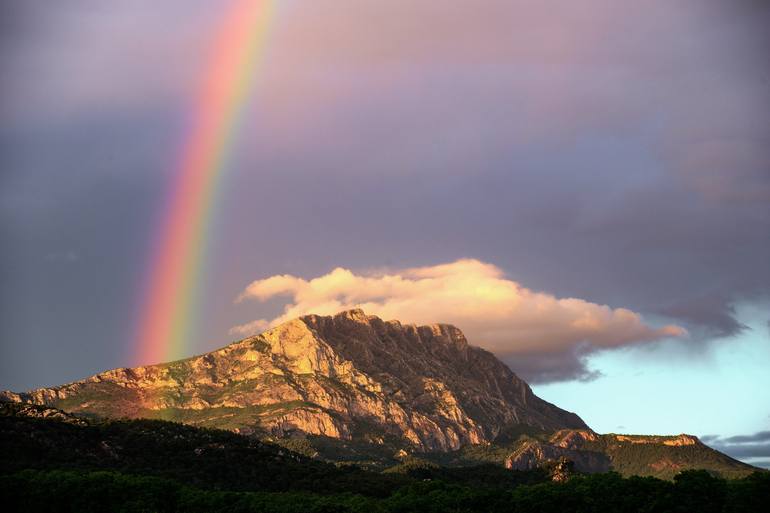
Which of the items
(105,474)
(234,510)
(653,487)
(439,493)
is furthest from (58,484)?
(653,487)

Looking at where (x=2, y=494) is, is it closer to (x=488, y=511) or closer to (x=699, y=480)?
(x=488, y=511)

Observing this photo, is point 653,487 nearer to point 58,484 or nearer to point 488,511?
point 488,511

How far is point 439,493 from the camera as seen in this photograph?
195875 millimetres

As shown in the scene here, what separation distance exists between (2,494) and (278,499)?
2384 inches

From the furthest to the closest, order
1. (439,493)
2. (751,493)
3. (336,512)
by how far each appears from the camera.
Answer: (439,493)
(336,512)
(751,493)

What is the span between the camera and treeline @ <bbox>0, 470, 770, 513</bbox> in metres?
177

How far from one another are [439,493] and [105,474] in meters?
78.9

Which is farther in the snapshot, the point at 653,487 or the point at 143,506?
the point at 653,487

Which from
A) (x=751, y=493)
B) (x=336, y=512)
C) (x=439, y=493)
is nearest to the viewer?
(x=751, y=493)

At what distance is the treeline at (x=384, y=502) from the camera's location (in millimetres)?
176750

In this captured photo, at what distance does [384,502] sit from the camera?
190m

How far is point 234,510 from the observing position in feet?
582

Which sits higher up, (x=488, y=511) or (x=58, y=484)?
(x=58, y=484)

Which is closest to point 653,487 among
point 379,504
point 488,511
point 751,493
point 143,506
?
point 751,493
